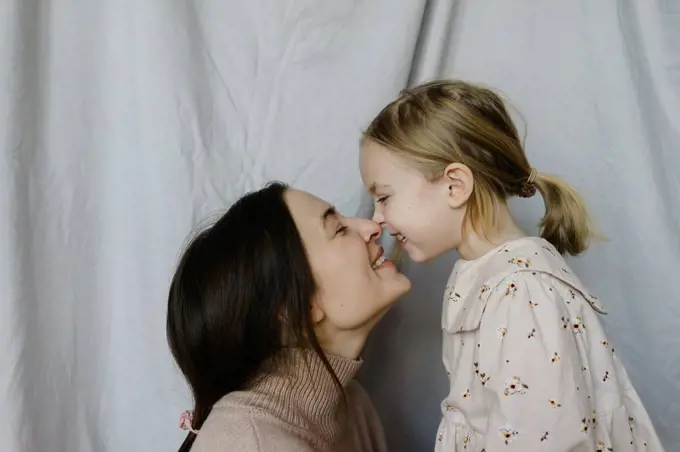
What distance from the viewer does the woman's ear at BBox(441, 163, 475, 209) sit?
0.86 metres

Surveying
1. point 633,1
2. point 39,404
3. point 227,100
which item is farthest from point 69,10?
point 633,1

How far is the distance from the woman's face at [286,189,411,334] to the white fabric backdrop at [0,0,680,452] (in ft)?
0.91

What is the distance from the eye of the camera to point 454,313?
2.98 feet

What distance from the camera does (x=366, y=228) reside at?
2.95 feet

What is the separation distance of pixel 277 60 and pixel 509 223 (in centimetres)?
47

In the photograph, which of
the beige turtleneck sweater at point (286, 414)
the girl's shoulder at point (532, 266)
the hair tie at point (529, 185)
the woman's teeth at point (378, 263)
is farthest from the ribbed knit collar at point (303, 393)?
the hair tie at point (529, 185)

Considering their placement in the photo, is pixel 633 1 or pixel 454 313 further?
pixel 633 1

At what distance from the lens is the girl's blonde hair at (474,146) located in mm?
865

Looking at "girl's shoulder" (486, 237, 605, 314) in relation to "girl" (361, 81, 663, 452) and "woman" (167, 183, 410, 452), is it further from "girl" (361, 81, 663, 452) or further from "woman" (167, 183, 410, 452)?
"woman" (167, 183, 410, 452)

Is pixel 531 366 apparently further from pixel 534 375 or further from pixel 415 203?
pixel 415 203

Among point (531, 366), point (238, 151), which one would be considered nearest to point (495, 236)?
point (531, 366)

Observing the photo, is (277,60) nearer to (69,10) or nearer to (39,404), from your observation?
(69,10)

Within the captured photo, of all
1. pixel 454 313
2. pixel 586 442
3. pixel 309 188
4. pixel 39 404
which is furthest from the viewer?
pixel 309 188

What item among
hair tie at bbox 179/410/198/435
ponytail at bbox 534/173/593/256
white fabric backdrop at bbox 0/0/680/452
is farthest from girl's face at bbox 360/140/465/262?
hair tie at bbox 179/410/198/435
